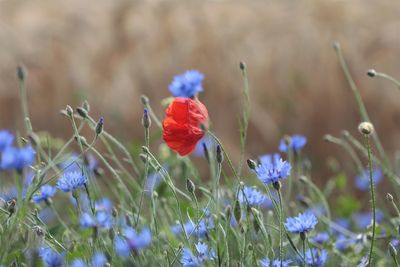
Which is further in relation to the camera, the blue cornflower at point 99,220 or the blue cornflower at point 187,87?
the blue cornflower at point 187,87

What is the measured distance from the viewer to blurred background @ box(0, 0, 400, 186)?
397cm

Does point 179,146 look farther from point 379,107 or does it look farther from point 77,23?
point 77,23

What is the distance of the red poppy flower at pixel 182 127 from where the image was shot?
1.50m

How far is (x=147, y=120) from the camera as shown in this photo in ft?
4.72

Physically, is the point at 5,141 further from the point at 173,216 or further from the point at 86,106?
the point at 173,216

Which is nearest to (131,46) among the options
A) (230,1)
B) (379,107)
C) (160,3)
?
(160,3)

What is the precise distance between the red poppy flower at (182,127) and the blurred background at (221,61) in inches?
90.8

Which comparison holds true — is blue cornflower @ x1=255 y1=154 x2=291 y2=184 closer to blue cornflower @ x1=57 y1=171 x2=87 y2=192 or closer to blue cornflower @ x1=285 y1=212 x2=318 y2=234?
blue cornflower @ x1=285 y1=212 x2=318 y2=234

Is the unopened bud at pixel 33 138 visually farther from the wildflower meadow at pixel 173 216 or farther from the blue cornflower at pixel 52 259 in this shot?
the blue cornflower at pixel 52 259

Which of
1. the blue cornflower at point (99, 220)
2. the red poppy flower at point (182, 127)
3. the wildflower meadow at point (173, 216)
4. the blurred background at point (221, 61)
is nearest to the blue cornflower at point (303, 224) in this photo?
the wildflower meadow at point (173, 216)

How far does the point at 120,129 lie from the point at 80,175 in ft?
7.80

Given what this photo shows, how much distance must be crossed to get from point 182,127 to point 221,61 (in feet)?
8.68

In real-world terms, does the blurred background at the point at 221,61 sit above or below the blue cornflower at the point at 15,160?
above

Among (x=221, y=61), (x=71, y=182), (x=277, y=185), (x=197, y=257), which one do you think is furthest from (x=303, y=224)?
(x=221, y=61)
